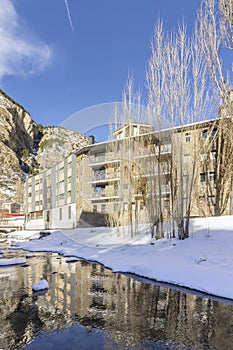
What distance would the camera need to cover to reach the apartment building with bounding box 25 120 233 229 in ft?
36.6

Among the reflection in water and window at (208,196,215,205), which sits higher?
window at (208,196,215,205)

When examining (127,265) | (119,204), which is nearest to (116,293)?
(127,265)

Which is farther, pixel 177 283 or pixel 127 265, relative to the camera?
A: pixel 127 265

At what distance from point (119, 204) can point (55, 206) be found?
19.1m

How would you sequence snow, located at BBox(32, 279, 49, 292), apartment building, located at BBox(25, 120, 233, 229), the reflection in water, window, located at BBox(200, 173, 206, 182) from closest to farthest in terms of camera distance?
the reflection in water
snow, located at BBox(32, 279, 49, 292)
apartment building, located at BBox(25, 120, 233, 229)
window, located at BBox(200, 173, 206, 182)

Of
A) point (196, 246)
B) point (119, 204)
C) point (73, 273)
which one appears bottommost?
point (73, 273)

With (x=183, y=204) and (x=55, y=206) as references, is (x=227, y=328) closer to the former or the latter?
(x=183, y=204)

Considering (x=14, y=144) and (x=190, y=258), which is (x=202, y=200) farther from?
(x=14, y=144)

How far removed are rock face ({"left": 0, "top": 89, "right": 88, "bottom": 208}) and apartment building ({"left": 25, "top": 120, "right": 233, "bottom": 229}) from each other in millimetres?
26880

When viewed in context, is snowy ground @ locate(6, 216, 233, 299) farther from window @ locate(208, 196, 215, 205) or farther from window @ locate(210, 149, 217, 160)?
window @ locate(210, 149, 217, 160)

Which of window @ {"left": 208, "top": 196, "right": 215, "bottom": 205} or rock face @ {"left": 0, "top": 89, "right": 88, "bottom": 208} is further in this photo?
rock face @ {"left": 0, "top": 89, "right": 88, "bottom": 208}

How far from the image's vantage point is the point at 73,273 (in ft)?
26.1

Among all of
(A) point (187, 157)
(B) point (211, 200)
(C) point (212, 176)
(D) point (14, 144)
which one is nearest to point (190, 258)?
(A) point (187, 157)

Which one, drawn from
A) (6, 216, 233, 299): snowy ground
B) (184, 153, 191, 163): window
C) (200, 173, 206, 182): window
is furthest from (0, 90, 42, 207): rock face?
(184, 153, 191, 163): window
